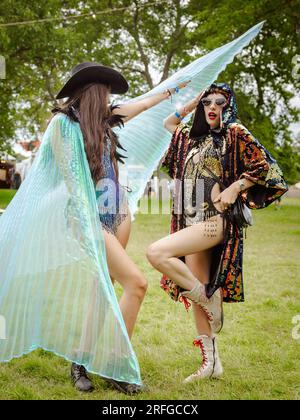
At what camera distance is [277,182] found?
344 cm

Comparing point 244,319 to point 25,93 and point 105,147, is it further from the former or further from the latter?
point 25,93

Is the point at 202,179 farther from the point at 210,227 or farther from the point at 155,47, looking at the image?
the point at 155,47

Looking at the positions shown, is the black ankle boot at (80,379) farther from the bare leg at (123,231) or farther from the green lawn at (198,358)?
the bare leg at (123,231)

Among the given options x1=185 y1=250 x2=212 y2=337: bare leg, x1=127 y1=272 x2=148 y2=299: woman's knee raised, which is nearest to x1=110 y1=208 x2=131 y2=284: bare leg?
x1=127 y1=272 x2=148 y2=299: woman's knee raised

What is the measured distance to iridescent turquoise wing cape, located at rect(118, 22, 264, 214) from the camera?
14.9ft

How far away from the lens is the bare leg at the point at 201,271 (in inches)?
147

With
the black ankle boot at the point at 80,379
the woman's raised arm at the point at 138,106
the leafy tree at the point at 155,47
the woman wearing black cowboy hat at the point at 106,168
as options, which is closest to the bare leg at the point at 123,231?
the woman wearing black cowboy hat at the point at 106,168

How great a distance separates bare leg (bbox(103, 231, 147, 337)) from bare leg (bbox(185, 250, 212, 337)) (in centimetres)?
50

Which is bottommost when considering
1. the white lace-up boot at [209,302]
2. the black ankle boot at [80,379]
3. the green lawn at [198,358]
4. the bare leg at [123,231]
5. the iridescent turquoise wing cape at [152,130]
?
the green lawn at [198,358]

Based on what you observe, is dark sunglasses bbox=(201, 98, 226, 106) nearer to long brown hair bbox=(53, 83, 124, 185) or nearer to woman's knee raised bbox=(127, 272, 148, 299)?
long brown hair bbox=(53, 83, 124, 185)

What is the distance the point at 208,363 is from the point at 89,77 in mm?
2002

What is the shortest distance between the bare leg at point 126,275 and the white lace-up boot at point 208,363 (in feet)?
2.00

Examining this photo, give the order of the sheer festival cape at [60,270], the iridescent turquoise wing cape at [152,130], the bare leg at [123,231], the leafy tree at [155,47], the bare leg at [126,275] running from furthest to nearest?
the leafy tree at [155,47], the iridescent turquoise wing cape at [152,130], the bare leg at [123,231], the bare leg at [126,275], the sheer festival cape at [60,270]
